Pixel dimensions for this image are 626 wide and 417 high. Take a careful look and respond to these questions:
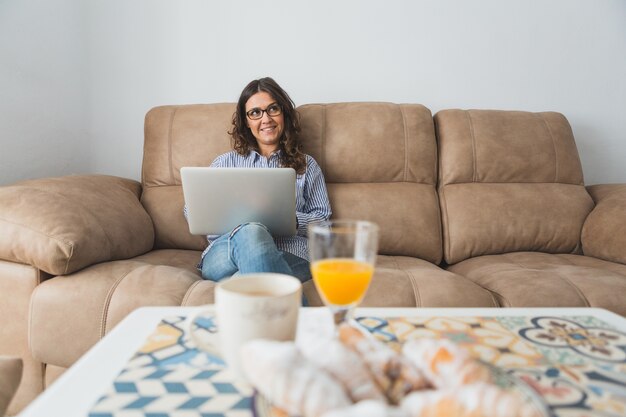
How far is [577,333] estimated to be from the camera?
2.08ft

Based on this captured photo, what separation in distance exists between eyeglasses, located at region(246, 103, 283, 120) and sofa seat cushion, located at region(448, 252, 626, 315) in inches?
37.2

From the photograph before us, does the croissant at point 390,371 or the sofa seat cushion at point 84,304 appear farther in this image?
the sofa seat cushion at point 84,304

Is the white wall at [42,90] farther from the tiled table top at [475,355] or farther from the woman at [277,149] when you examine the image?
the tiled table top at [475,355]

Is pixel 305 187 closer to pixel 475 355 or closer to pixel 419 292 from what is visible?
pixel 419 292

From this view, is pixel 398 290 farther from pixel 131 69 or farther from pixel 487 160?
pixel 131 69

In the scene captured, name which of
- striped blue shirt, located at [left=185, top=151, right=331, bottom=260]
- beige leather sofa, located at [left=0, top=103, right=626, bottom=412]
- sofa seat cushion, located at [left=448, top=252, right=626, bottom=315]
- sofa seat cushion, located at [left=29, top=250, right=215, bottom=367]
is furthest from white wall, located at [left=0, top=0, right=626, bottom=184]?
sofa seat cushion, located at [left=29, top=250, right=215, bottom=367]

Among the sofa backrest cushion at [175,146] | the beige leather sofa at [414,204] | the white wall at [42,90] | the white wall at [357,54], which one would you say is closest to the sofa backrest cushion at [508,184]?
the beige leather sofa at [414,204]

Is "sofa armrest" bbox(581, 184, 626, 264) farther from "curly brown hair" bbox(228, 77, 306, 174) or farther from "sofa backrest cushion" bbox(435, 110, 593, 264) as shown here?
"curly brown hair" bbox(228, 77, 306, 174)

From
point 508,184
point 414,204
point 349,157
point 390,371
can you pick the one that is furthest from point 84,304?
point 508,184

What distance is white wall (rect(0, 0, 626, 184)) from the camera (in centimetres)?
213

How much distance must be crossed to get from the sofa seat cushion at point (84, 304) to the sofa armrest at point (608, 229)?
1.45m

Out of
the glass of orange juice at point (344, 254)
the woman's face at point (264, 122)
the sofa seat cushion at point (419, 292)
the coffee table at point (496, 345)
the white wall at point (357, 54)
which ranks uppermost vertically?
the white wall at point (357, 54)

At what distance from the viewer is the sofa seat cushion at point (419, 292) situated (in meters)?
1.13

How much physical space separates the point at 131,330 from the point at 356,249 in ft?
1.18
